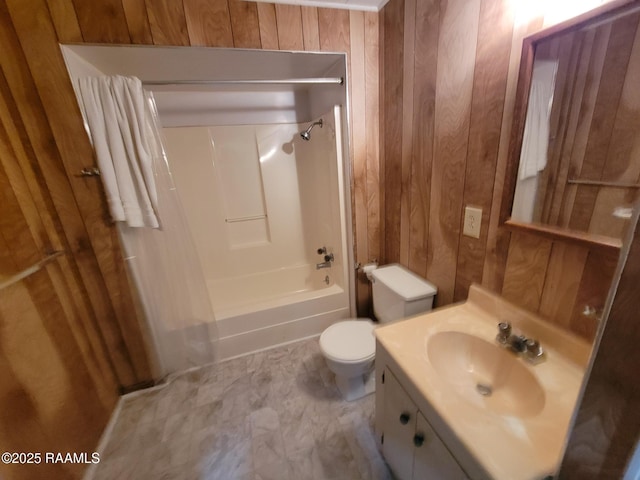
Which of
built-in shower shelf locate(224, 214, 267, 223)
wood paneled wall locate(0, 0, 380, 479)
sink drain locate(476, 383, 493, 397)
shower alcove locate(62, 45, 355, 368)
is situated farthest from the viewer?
built-in shower shelf locate(224, 214, 267, 223)

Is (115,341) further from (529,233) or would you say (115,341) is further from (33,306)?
(529,233)

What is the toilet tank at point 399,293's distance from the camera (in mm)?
1462

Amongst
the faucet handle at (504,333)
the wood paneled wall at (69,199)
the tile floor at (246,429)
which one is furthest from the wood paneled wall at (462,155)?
the tile floor at (246,429)

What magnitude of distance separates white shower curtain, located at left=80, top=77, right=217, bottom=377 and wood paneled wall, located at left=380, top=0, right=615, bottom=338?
1432 millimetres

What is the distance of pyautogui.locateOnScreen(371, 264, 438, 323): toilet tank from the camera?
146cm

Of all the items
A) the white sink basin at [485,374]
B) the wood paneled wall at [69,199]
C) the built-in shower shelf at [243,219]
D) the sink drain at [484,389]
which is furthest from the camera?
the built-in shower shelf at [243,219]

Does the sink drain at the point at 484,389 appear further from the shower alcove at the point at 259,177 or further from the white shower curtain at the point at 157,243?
the white shower curtain at the point at 157,243

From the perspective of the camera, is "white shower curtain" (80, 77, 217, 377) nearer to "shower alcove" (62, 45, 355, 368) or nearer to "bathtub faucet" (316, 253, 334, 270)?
"shower alcove" (62, 45, 355, 368)

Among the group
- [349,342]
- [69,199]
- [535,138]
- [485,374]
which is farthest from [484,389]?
[69,199]

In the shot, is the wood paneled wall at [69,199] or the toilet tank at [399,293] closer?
the wood paneled wall at [69,199]

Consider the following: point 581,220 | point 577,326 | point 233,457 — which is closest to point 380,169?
point 581,220

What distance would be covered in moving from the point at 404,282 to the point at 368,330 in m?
0.39

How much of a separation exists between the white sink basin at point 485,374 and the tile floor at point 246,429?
678 mm

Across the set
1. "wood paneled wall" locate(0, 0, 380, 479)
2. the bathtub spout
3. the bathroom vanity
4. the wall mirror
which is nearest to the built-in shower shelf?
the bathtub spout
